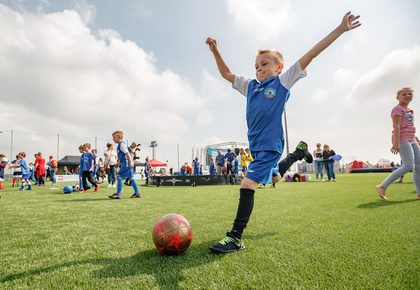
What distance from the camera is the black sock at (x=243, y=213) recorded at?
2.62 m

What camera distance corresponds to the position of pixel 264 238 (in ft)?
9.66

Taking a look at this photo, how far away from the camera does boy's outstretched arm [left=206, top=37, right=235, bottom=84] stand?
3.54m

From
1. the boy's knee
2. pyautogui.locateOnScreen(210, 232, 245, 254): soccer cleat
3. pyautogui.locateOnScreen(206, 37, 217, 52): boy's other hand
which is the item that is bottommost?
pyautogui.locateOnScreen(210, 232, 245, 254): soccer cleat

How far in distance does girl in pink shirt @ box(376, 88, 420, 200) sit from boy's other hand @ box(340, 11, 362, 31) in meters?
3.63

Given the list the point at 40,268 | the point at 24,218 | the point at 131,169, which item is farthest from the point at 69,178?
the point at 40,268

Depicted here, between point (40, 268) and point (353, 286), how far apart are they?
2.31 m

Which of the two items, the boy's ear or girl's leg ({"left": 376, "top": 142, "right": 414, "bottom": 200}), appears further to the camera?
girl's leg ({"left": 376, "top": 142, "right": 414, "bottom": 200})

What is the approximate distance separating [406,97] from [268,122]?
4340 millimetres

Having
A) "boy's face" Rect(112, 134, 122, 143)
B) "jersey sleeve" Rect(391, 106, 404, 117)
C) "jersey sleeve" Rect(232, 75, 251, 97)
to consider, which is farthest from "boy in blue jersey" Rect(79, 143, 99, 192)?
"jersey sleeve" Rect(391, 106, 404, 117)

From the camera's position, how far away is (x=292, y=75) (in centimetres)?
290

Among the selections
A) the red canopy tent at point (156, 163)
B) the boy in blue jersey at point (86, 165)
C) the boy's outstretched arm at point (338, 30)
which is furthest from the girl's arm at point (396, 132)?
the red canopy tent at point (156, 163)

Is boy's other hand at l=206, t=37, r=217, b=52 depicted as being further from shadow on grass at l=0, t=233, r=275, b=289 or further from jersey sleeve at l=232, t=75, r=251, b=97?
shadow on grass at l=0, t=233, r=275, b=289

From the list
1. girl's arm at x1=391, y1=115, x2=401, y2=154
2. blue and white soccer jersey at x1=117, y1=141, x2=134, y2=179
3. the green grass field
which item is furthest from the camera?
blue and white soccer jersey at x1=117, y1=141, x2=134, y2=179

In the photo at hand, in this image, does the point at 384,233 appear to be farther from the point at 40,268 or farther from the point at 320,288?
the point at 40,268
